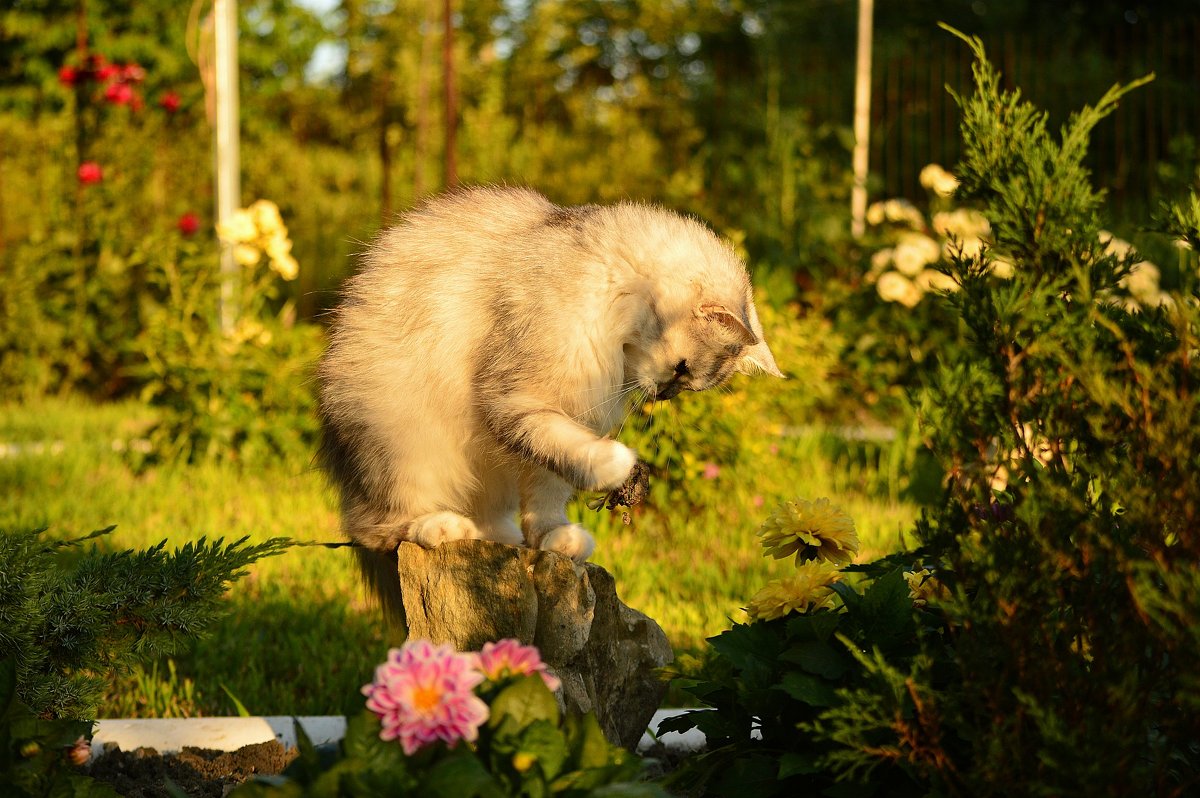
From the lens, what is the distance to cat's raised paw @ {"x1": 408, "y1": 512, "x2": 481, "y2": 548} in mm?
2746

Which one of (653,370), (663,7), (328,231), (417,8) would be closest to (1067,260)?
(653,370)

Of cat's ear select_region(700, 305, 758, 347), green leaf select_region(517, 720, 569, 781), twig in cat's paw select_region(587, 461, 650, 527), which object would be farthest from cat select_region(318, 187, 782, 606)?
green leaf select_region(517, 720, 569, 781)

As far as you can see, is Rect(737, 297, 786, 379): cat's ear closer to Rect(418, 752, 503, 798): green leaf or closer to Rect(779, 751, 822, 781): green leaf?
Rect(779, 751, 822, 781): green leaf

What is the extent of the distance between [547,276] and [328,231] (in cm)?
1130

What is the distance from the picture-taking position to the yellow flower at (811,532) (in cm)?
259

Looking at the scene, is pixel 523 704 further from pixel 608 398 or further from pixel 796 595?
pixel 608 398

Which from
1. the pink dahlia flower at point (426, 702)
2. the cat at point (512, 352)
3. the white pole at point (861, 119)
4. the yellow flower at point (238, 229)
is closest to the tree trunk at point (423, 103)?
the white pole at point (861, 119)

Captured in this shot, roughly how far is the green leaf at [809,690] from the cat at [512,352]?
0.56 m

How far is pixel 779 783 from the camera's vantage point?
2223 millimetres

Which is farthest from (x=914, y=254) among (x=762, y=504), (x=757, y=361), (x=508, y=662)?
(x=508, y=662)

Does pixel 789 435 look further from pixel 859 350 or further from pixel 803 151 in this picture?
pixel 803 151

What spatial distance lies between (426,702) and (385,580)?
141 centimetres

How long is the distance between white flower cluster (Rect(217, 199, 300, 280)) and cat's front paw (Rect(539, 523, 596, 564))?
412 centimetres

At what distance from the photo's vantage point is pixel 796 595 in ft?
7.92
